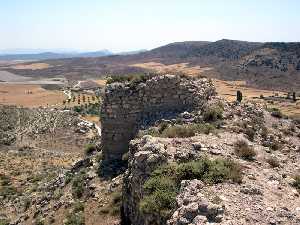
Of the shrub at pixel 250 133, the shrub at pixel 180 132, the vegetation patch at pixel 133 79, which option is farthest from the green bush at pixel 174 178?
the vegetation patch at pixel 133 79

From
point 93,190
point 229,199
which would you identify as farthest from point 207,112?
point 229,199

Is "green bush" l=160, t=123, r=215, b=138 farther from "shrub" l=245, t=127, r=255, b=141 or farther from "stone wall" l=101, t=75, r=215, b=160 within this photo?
"stone wall" l=101, t=75, r=215, b=160

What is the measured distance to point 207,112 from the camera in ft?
59.4

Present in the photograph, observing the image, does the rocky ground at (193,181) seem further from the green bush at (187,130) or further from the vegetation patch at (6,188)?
the vegetation patch at (6,188)

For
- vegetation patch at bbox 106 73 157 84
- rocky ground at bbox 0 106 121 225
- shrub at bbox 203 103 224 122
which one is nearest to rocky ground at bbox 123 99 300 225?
shrub at bbox 203 103 224 122

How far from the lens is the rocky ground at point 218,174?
938cm

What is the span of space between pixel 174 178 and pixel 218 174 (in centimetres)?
102

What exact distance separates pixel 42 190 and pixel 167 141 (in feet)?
34.1

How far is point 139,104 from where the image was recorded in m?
19.6

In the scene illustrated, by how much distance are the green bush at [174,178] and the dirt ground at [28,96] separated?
265ft

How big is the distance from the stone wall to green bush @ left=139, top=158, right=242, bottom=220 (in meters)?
7.19

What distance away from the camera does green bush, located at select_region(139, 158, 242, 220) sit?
10680 millimetres

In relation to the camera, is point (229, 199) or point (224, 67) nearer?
point (229, 199)

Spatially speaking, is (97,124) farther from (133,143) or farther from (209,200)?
(209,200)
